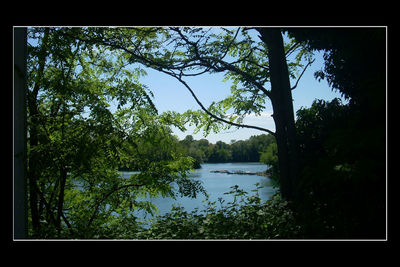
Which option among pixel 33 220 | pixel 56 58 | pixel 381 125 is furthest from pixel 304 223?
pixel 56 58

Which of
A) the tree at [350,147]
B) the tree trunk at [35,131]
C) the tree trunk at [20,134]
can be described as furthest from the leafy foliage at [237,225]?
the tree trunk at [35,131]

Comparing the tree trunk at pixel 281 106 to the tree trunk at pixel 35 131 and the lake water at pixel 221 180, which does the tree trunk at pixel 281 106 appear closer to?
the lake water at pixel 221 180

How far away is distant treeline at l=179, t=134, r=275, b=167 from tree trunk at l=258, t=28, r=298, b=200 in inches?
43.3

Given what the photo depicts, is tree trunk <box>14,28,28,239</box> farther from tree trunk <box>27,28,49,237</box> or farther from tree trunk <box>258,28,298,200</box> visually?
tree trunk <box>258,28,298,200</box>

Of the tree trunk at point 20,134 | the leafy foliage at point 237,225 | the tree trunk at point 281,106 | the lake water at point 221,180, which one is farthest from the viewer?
the lake water at point 221,180

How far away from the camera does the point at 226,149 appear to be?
407 centimetres

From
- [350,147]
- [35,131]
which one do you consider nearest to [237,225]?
[350,147]

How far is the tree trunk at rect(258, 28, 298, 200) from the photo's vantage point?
255 centimetres

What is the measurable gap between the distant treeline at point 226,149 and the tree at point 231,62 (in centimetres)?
46

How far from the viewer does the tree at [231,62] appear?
8.58 feet

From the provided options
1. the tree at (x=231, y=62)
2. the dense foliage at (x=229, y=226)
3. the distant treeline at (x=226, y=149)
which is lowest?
the dense foliage at (x=229, y=226)

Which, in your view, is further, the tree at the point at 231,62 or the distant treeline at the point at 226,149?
the distant treeline at the point at 226,149
